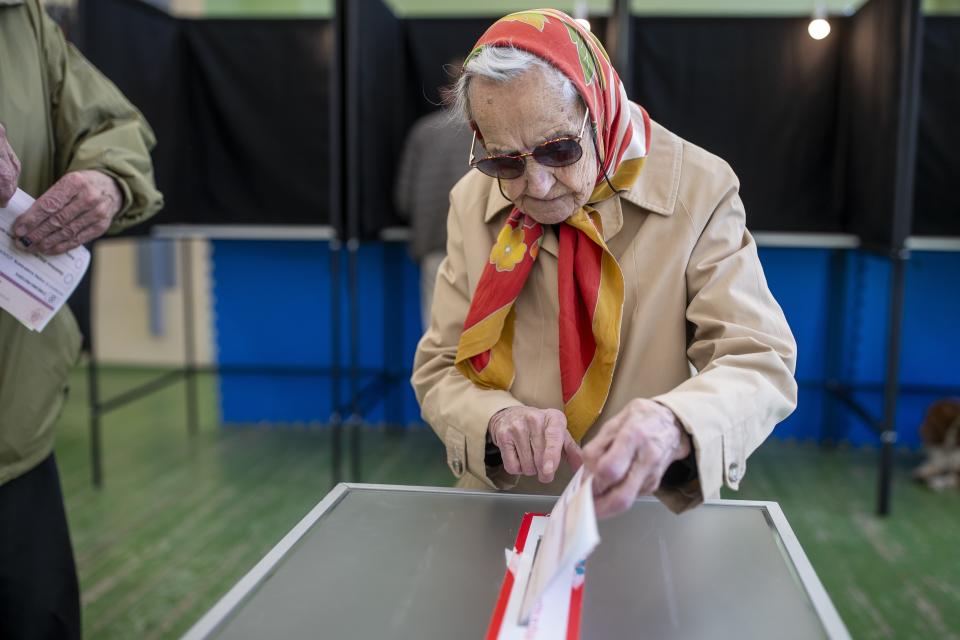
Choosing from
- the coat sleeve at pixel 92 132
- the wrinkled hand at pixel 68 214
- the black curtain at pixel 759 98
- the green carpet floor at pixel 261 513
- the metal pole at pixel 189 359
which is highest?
the black curtain at pixel 759 98

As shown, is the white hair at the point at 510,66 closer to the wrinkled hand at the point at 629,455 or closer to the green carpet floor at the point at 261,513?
the wrinkled hand at the point at 629,455

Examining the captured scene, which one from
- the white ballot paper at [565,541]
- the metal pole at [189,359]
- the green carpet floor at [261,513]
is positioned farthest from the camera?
the metal pole at [189,359]

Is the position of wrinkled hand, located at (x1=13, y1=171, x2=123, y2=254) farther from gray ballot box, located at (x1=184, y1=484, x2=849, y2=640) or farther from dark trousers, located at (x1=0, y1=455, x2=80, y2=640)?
gray ballot box, located at (x1=184, y1=484, x2=849, y2=640)

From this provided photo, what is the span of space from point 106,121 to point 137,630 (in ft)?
4.77

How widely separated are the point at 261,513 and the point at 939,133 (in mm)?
3223

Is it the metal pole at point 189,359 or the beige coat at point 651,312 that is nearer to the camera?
the beige coat at point 651,312

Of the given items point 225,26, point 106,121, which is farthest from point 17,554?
point 225,26

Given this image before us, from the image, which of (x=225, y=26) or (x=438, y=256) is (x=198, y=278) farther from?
(x=438, y=256)

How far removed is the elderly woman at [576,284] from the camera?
106 cm

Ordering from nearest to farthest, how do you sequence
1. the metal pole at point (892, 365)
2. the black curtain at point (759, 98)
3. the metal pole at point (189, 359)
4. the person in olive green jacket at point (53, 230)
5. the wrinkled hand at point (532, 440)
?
the wrinkled hand at point (532, 440) < the person in olive green jacket at point (53, 230) < the metal pole at point (892, 365) < the black curtain at point (759, 98) < the metal pole at point (189, 359)

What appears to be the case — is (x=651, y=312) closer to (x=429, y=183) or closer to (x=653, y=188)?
(x=653, y=188)

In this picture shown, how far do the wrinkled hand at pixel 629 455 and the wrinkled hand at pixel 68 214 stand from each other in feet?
3.00

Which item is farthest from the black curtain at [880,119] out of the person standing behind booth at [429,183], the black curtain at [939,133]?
the person standing behind booth at [429,183]

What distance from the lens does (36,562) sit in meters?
1.42
